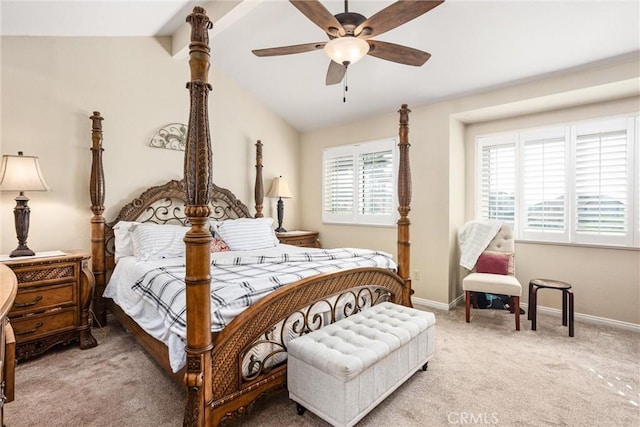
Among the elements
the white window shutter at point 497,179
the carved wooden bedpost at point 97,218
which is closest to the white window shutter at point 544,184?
the white window shutter at point 497,179

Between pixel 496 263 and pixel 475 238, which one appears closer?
pixel 496 263

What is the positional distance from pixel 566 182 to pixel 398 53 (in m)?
2.69

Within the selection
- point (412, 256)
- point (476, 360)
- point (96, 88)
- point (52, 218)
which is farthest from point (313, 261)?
point (96, 88)

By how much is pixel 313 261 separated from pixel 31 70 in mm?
3107

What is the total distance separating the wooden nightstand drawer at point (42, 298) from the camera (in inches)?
99.0

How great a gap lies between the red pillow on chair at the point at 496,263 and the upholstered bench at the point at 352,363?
1.85 metres

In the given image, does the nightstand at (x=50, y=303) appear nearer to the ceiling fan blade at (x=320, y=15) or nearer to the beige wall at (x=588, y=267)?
the ceiling fan blade at (x=320, y=15)

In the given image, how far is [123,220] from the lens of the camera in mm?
3449

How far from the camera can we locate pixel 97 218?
127 inches

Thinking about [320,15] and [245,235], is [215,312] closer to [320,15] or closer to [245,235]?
[320,15]

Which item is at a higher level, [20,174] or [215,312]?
[20,174]

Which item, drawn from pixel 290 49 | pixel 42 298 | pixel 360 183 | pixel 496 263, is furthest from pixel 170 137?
pixel 496 263

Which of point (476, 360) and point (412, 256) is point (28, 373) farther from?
point (412, 256)

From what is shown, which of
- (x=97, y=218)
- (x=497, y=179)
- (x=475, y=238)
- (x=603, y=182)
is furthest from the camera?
(x=497, y=179)
